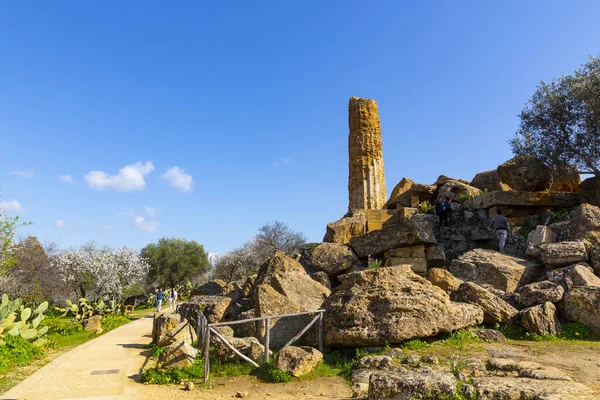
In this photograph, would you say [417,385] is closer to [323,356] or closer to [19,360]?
[323,356]

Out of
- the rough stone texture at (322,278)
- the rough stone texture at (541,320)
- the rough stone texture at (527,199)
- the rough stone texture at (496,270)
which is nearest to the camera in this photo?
the rough stone texture at (541,320)

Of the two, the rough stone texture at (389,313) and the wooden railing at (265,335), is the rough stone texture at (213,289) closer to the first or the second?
the wooden railing at (265,335)

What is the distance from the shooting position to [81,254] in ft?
116

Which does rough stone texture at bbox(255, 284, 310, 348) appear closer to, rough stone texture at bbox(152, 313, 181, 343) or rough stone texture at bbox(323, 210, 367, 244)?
rough stone texture at bbox(152, 313, 181, 343)

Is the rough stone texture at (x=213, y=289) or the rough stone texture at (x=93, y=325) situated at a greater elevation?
the rough stone texture at (x=213, y=289)

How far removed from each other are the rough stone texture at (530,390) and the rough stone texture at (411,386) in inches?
17.2

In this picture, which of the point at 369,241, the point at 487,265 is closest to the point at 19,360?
the point at 369,241

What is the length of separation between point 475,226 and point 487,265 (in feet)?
17.8

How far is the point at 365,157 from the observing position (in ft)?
86.6

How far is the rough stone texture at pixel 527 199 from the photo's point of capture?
1827cm

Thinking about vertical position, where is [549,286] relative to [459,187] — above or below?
below

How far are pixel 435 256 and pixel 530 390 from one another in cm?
1017

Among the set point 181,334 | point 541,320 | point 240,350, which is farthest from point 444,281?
point 181,334

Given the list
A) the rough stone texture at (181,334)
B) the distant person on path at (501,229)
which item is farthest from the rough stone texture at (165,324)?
the distant person on path at (501,229)
